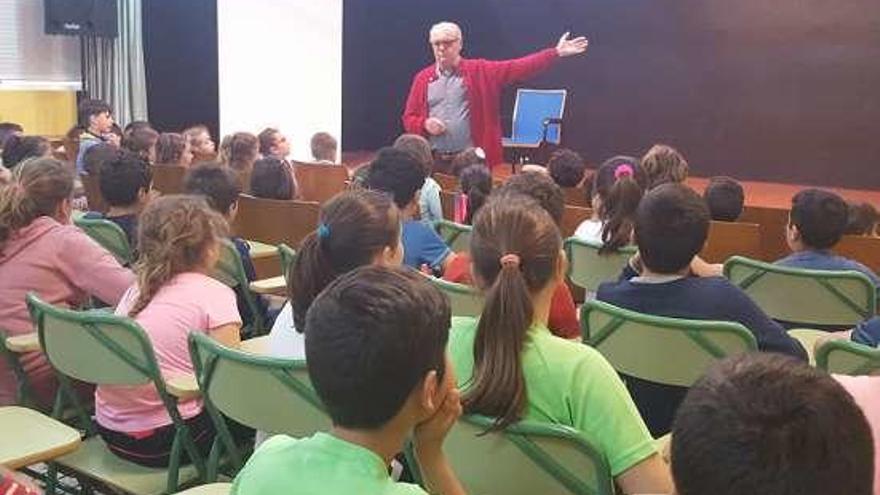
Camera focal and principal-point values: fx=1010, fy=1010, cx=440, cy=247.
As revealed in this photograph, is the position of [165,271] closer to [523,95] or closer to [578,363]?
[578,363]

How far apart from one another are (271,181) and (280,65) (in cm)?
421

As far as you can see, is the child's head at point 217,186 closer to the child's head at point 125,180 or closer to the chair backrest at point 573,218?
the child's head at point 125,180

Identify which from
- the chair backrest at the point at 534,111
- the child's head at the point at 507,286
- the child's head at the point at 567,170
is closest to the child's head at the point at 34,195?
the child's head at the point at 507,286

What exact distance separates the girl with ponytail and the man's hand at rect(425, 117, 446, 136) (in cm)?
520

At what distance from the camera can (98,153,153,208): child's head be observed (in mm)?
3775

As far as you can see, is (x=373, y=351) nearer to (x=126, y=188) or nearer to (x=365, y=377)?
(x=365, y=377)

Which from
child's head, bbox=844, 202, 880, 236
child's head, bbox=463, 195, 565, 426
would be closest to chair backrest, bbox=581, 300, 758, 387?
child's head, bbox=463, 195, 565, 426

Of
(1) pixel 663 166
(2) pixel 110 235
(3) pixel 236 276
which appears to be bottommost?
(3) pixel 236 276

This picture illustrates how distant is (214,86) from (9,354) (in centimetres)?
727

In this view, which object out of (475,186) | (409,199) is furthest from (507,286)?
(475,186)

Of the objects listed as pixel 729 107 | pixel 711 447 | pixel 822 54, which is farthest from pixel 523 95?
pixel 711 447

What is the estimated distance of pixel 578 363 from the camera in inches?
67.6

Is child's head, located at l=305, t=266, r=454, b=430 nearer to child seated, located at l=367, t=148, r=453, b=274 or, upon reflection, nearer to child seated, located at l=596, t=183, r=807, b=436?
child seated, located at l=596, t=183, r=807, b=436

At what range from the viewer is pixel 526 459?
1602 millimetres
